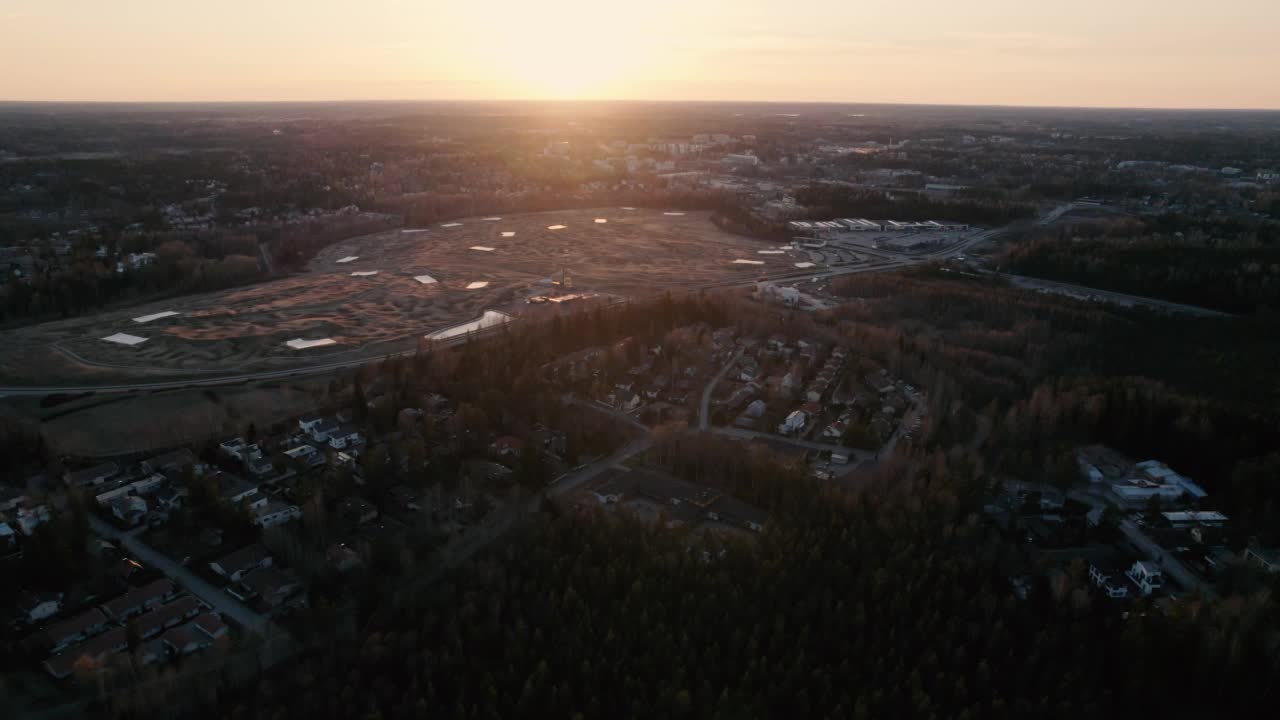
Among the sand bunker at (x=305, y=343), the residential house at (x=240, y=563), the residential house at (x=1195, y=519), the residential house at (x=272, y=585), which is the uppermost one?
the sand bunker at (x=305, y=343)

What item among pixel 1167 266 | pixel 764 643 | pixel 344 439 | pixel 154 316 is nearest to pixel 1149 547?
pixel 764 643

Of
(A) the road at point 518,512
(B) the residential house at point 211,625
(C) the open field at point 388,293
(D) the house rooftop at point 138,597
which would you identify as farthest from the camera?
(C) the open field at point 388,293

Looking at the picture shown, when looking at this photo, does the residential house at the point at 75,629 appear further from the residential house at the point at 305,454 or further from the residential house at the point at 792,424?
the residential house at the point at 792,424

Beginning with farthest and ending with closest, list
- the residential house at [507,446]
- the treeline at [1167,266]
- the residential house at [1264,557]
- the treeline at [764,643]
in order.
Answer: the treeline at [1167,266], the residential house at [507,446], the residential house at [1264,557], the treeline at [764,643]

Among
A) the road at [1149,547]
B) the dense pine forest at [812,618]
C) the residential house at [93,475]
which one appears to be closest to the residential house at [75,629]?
the dense pine forest at [812,618]

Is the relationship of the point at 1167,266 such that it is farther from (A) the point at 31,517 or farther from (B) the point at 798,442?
(A) the point at 31,517

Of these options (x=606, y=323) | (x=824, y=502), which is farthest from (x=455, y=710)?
(x=606, y=323)

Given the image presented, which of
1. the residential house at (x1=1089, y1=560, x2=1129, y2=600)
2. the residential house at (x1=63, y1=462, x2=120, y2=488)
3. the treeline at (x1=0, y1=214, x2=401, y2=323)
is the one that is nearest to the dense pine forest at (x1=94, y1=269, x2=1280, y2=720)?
the residential house at (x1=1089, y1=560, x2=1129, y2=600)

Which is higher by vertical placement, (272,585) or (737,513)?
(737,513)
